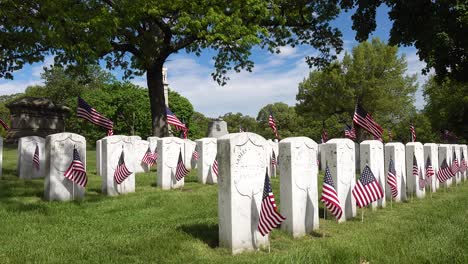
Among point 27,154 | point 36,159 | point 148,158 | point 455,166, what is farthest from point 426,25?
point 27,154

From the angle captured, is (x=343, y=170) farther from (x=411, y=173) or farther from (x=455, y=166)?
(x=455, y=166)

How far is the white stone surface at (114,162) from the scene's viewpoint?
11.8 m

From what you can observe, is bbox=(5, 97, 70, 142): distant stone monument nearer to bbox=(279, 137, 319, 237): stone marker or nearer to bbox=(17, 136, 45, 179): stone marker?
bbox=(17, 136, 45, 179): stone marker

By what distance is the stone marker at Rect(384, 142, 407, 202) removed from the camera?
11.7m

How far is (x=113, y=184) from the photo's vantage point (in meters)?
11.9

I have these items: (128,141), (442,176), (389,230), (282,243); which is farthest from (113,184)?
(442,176)

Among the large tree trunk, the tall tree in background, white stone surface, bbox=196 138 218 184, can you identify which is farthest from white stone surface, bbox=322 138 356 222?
the tall tree in background

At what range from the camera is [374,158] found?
34.9 feet

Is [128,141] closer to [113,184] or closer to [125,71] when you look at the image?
[113,184]

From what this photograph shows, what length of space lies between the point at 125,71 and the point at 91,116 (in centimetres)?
797

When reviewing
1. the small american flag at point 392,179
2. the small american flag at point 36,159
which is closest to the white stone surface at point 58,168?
the small american flag at point 36,159

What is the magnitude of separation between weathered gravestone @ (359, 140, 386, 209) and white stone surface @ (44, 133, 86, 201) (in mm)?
7231

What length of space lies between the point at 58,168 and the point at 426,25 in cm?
1161

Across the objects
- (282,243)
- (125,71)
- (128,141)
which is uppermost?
(125,71)
